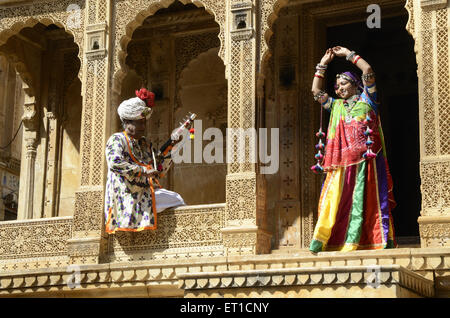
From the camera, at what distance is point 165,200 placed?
1275 centimetres

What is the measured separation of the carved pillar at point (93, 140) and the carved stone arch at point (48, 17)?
0.16m

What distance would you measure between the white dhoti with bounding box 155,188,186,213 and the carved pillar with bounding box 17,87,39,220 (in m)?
3.80

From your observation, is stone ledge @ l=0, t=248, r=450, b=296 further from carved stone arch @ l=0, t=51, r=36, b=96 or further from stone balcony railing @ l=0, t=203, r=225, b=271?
carved stone arch @ l=0, t=51, r=36, b=96

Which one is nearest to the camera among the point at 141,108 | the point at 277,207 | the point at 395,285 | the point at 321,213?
the point at 395,285

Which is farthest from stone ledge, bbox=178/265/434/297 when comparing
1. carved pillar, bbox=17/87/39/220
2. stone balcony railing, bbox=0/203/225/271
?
carved pillar, bbox=17/87/39/220

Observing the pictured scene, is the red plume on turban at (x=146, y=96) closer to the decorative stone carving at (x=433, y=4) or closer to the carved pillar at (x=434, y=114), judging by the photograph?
the carved pillar at (x=434, y=114)

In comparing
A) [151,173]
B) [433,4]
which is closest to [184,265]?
[151,173]

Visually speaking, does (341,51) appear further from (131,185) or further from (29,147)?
(29,147)

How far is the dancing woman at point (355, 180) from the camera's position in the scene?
11.5 m

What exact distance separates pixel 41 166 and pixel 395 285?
7831mm

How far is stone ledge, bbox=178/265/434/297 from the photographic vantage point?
9.78 m

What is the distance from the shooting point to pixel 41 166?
→ 16.1m
